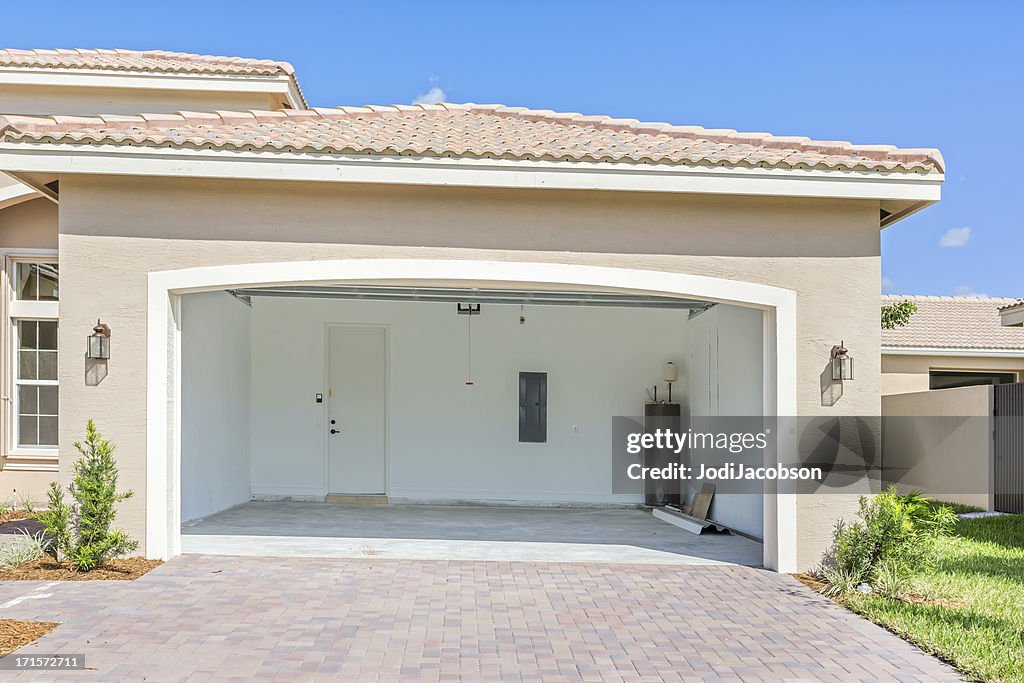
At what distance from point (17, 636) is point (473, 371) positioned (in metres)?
9.15

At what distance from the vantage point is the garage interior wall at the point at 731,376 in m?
10.9

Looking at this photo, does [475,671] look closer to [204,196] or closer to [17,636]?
[17,636]

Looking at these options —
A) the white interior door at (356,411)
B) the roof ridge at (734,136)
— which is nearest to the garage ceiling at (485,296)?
the white interior door at (356,411)

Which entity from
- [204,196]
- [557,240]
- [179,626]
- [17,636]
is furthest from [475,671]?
[204,196]

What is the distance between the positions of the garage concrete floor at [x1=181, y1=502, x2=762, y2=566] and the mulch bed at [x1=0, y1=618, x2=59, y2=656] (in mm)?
2917

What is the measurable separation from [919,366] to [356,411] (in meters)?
13.1

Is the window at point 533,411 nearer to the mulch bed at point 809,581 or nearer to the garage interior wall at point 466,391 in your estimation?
the garage interior wall at point 466,391

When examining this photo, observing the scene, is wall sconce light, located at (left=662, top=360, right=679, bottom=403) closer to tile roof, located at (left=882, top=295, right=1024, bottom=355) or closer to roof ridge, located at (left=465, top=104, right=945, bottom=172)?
roof ridge, located at (left=465, top=104, right=945, bottom=172)

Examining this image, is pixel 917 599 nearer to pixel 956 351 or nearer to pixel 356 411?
pixel 356 411

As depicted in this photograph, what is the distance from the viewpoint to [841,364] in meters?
8.79

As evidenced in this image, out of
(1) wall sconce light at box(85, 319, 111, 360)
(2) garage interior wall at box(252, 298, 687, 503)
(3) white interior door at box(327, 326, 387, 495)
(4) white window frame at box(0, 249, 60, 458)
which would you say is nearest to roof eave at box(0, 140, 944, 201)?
(1) wall sconce light at box(85, 319, 111, 360)

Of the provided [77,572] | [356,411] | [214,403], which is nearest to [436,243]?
[77,572]

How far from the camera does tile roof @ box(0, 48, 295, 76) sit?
13594mm

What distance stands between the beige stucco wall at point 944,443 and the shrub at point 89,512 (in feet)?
43.0
